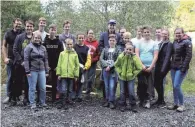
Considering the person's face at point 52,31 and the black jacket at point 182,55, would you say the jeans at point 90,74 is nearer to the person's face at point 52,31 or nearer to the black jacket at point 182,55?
the person's face at point 52,31

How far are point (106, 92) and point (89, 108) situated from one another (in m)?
0.60

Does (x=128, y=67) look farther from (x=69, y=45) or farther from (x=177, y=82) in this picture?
(x=69, y=45)

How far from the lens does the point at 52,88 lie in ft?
25.6

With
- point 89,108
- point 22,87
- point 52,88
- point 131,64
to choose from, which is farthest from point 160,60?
point 22,87

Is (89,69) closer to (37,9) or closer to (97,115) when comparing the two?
(97,115)

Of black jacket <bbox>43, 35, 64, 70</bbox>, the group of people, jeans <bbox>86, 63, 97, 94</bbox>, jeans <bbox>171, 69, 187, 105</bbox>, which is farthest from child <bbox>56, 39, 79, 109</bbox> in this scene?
jeans <bbox>171, 69, 187, 105</bbox>

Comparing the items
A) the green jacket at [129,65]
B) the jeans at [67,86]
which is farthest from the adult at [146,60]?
the jeans at [67,86]

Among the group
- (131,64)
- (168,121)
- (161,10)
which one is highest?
(161,10)

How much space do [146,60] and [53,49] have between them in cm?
234

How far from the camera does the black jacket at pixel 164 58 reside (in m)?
7.33

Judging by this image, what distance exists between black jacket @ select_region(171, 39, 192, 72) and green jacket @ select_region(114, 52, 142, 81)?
2.77 ft

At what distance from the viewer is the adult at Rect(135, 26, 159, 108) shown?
7.41 metres

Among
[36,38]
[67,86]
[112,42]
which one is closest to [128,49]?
[112,42]

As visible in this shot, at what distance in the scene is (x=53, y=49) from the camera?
7.64 m
